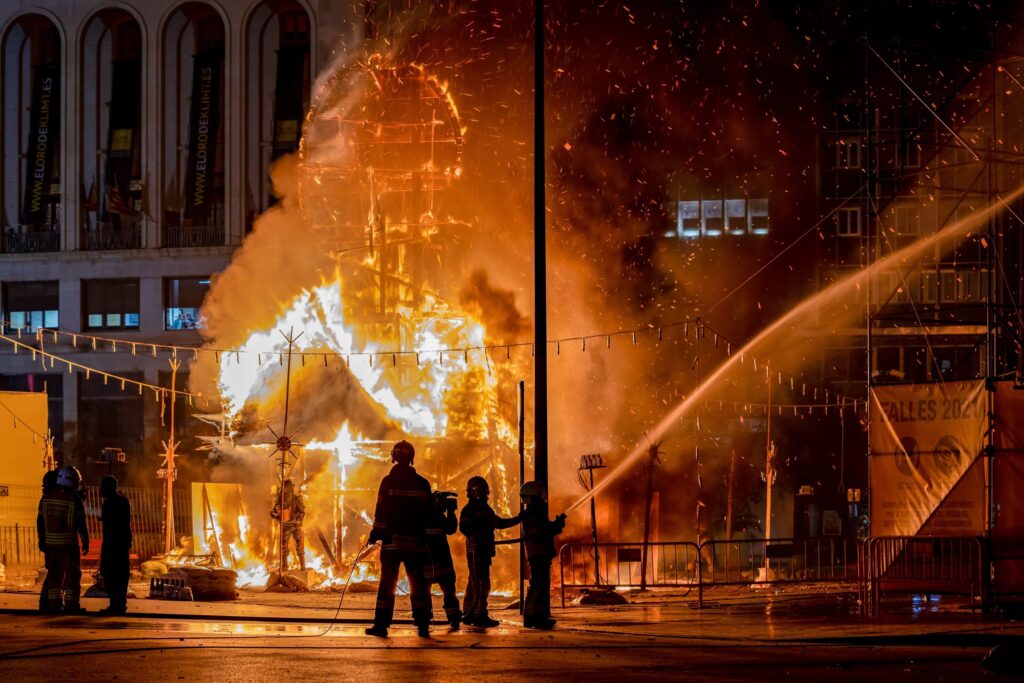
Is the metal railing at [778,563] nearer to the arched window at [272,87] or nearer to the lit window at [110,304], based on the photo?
the arched window at [272,87]

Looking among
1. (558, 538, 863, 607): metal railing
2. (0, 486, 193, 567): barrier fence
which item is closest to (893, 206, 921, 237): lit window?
(558, 538, 863, 607): metal railing

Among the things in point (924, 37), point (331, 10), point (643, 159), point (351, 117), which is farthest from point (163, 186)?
point (924, 37)

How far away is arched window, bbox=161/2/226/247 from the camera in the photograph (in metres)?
49.7

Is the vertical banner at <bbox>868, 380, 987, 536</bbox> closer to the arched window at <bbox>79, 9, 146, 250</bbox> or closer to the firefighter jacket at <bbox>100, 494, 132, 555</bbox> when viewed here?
the firefighter jacket at <bbox>100, 494, 132, 555</bbox>

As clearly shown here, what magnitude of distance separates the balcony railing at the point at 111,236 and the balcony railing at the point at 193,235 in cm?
116

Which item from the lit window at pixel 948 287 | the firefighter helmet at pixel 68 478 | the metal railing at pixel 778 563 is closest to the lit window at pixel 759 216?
the lit window at pixel 948 287

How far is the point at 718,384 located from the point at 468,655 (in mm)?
37933

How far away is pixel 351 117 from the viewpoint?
32031 millimetres

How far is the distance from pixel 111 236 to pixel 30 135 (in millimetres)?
4652

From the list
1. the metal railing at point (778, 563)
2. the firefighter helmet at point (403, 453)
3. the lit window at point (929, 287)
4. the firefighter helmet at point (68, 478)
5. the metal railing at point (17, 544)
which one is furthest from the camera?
the lit window at point (929, 287)

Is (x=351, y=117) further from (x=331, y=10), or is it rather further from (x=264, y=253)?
(x=331, y=10)

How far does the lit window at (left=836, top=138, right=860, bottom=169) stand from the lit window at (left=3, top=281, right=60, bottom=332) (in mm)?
28306

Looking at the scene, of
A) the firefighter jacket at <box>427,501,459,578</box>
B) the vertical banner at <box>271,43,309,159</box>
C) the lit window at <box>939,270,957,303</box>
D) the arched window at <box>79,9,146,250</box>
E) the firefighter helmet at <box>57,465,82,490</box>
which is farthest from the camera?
the arched window at <box>79,9,146,250</box>

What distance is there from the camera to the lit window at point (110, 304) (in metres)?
50.7
